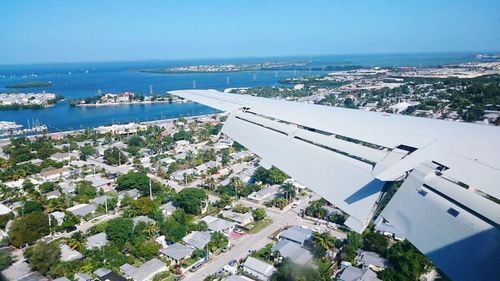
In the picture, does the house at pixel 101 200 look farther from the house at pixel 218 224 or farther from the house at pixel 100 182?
the house at pixel 218 224

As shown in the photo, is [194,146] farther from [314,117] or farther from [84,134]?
[314,117]

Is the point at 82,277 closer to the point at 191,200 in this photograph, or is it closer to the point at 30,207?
the point at 191,200

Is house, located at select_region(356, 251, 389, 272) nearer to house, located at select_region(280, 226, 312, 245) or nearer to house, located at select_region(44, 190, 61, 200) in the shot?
house, located at select_region(280, 226, 312, 245)

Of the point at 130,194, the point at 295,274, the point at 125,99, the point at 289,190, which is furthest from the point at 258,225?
the point at 125,99

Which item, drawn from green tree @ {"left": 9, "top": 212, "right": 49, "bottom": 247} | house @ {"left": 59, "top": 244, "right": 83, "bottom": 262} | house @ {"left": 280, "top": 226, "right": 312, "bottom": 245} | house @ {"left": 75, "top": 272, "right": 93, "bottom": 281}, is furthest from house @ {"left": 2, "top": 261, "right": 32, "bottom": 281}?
house @ {"left": 280, "top": 226, "right": 312, "bottom": 245}

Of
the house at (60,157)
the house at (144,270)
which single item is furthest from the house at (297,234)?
the house at (60,157)

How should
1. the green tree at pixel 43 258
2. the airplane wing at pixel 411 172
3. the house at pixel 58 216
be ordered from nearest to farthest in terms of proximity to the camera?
the airplane wing at pixel 411 172 < the green tree at pixel 43 258 < the house at pixel 58 216
